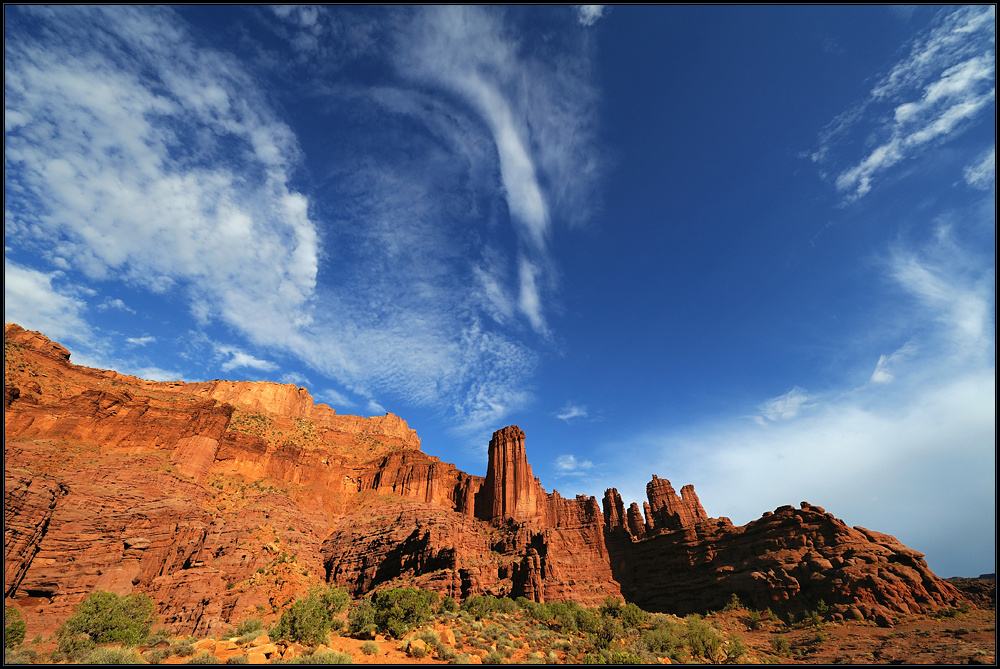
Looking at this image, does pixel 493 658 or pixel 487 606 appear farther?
pixel 487 606

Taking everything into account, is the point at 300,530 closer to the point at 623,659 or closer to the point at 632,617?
the point at 632,617

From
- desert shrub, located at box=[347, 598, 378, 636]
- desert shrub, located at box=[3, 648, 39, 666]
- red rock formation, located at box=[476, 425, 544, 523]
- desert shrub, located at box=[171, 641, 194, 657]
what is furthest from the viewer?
red rock formation, located at box=[476, 425, 544, 523]

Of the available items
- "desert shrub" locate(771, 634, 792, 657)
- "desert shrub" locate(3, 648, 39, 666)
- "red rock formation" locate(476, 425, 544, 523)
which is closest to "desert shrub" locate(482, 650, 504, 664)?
"desert shrub" locate(3, 648, 39, 666)

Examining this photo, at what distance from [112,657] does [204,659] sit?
374 cm

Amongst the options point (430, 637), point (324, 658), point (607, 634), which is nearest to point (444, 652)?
point (430, 637)

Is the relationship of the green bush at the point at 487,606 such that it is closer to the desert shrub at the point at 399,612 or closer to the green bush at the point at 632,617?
the desert shrub at the point at 399,612

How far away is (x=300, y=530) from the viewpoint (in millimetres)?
59344

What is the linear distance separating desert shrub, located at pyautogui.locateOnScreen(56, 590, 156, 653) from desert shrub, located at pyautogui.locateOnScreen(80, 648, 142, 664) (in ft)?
13.1

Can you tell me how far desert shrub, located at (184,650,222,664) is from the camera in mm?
15838

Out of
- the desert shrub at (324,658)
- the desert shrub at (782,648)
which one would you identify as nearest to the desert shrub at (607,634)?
the desert shrub at (782,648)

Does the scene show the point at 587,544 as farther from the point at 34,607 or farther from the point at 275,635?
the point at 34,607

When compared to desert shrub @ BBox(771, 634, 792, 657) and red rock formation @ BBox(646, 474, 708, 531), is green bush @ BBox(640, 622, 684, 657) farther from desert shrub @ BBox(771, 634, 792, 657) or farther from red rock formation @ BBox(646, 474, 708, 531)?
red rock formation @ BBox(646, 474, 708, 531)

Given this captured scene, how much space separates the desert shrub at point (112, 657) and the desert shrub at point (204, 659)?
1.99 meters

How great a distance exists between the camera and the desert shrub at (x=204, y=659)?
1584 centimetres
